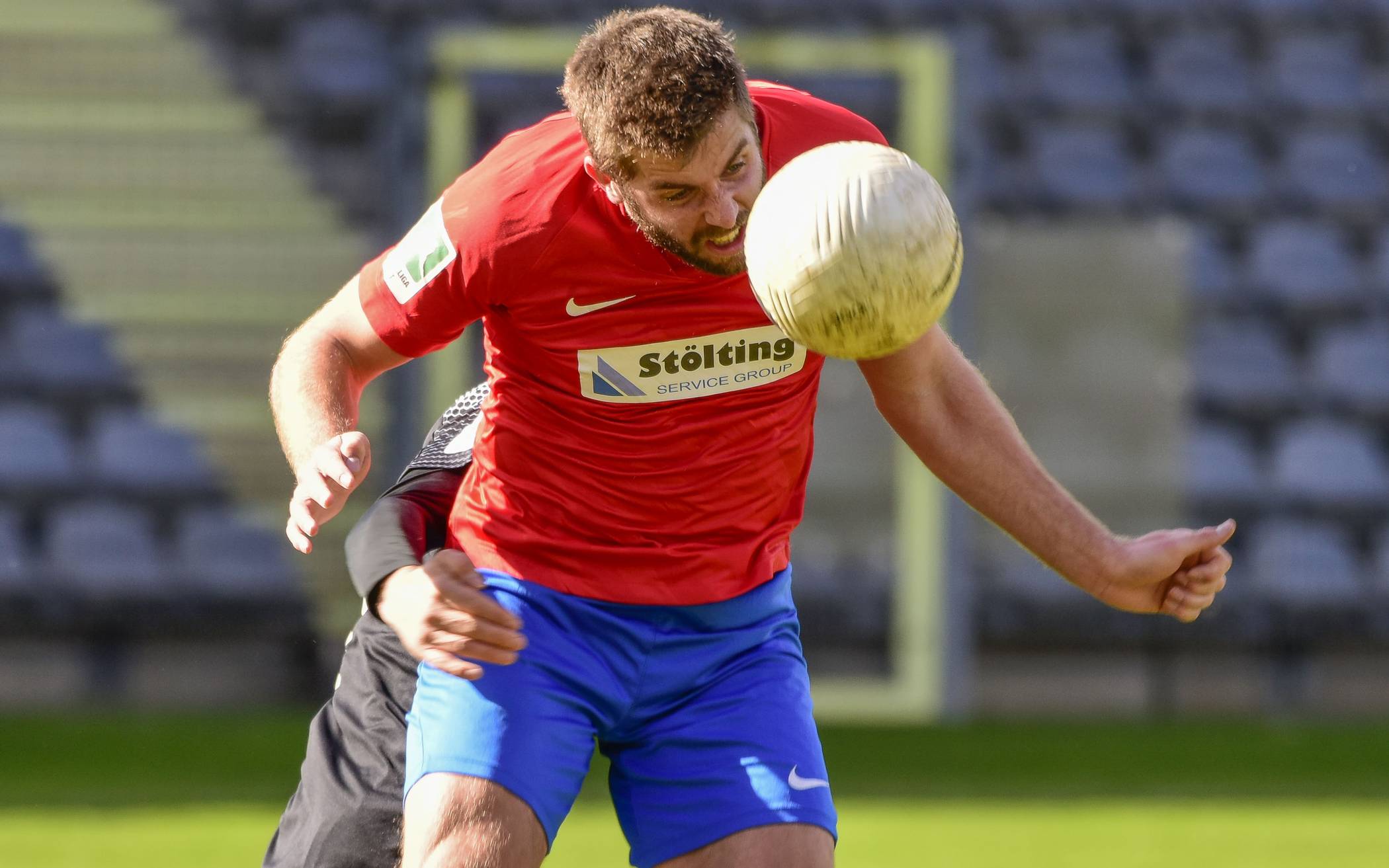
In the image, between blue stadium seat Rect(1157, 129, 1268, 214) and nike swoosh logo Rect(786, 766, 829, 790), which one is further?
blue stadium seat Rect(1157, 129, 1268, 214)

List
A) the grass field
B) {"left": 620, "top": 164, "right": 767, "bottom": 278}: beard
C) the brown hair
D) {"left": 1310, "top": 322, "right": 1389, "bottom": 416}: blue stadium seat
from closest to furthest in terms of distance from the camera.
Answer: the brown hair → {"left": 620, "top": 164, "right": 767, "bottom": 278}: beard → the grass field → {"left": 1310, "top": 322, "right": 1389, "bottom": 416}: blue stadium seat

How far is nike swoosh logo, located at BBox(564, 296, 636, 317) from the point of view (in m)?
2.83

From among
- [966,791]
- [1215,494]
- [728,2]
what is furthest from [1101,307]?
[966,791]

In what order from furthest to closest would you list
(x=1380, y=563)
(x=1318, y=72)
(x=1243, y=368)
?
(x=1318, y=72), (x=1243, y=368), (x=1380, y=563)

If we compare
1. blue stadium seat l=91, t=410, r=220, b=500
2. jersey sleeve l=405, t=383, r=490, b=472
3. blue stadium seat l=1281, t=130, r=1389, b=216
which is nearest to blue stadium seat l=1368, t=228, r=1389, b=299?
blue stadium seat l=1281, t=130, r=1389, b=216

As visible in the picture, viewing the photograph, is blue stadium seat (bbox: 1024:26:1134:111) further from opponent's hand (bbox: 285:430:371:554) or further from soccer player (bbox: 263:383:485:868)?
opponent's hand (bbox: 285:430:371:554)

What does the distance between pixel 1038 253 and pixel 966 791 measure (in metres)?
3.22

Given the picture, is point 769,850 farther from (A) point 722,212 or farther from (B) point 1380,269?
(B) point 1380,269

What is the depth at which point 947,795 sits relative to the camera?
6.17 m

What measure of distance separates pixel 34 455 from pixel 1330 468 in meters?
6.37

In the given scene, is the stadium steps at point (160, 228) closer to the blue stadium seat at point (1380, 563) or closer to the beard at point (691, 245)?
the blue stadium seat at point (1380, 563)

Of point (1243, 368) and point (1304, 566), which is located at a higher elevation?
point (1243, 368)

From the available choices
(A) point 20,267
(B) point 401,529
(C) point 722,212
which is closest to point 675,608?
(B) point 401,529

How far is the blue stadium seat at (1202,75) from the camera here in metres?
9.38
